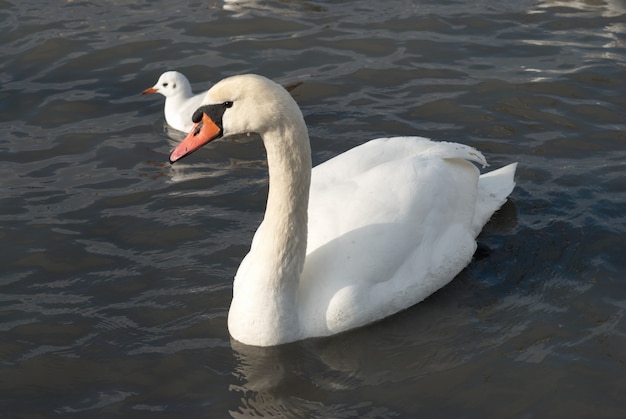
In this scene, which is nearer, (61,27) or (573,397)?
(573,397)

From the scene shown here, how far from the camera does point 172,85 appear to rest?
11859mm

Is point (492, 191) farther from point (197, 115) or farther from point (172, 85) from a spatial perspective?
point (172, 85)

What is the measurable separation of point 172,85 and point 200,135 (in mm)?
4795

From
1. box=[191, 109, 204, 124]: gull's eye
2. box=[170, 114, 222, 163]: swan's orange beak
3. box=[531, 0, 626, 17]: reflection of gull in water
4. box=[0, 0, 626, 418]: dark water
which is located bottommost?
box=[0, 0, 626, 418]: dark water

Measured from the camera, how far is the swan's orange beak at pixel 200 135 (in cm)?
714

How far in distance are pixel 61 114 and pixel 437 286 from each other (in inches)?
211

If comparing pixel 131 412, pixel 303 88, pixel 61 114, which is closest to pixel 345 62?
pixel 303 88

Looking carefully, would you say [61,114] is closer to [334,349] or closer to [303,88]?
[303,88]

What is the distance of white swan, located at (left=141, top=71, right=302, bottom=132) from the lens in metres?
11.5

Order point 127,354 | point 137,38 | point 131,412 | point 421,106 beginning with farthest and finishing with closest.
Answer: point 137,38, point 421,106, point 127,354, point 131,412

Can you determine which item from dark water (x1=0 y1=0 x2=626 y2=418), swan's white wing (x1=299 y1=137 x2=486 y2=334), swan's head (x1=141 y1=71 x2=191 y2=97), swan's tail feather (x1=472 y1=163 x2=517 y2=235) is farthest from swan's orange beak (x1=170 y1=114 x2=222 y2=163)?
swan's head (x1=141 y1=71 x2=191 y2=97)

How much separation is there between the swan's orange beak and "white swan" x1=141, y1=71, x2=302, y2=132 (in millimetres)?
4135

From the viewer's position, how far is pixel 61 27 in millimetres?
13836

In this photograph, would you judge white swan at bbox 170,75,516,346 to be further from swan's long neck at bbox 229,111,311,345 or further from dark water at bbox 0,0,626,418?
dark water at bbox 0,0,626,418
